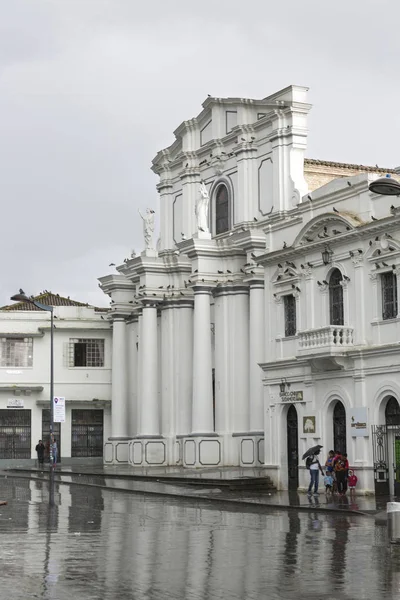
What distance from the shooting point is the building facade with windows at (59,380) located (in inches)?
2458

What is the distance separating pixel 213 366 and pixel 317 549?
32.6 metres

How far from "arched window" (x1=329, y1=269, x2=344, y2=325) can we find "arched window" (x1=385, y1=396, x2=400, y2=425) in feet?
11.6

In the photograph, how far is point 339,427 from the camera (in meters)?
36.8

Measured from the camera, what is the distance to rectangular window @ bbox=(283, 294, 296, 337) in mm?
39750

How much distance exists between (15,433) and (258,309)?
20.7 meters

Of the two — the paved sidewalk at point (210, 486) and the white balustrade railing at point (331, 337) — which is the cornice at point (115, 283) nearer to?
the paved sidewalk at point (210, 486)

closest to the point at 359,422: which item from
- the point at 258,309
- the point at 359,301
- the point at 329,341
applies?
the point at 329,341

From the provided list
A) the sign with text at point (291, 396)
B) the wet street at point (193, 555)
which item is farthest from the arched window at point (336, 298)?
the wet street at point (193, 555)

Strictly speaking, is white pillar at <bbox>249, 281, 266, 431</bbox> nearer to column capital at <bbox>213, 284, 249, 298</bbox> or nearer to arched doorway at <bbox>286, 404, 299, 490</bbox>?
column capital at <bbox>213, 284, 249, 298</bbox>

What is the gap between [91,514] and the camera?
92.3 ft

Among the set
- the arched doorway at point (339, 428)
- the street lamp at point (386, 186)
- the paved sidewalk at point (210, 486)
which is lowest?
the paved sidewalk at point (210, 486)

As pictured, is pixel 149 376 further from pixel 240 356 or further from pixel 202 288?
pixel 202 288

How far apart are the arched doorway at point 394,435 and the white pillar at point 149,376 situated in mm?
20480

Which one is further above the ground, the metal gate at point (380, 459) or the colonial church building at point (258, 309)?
the colonial church building at point (258, 309)
